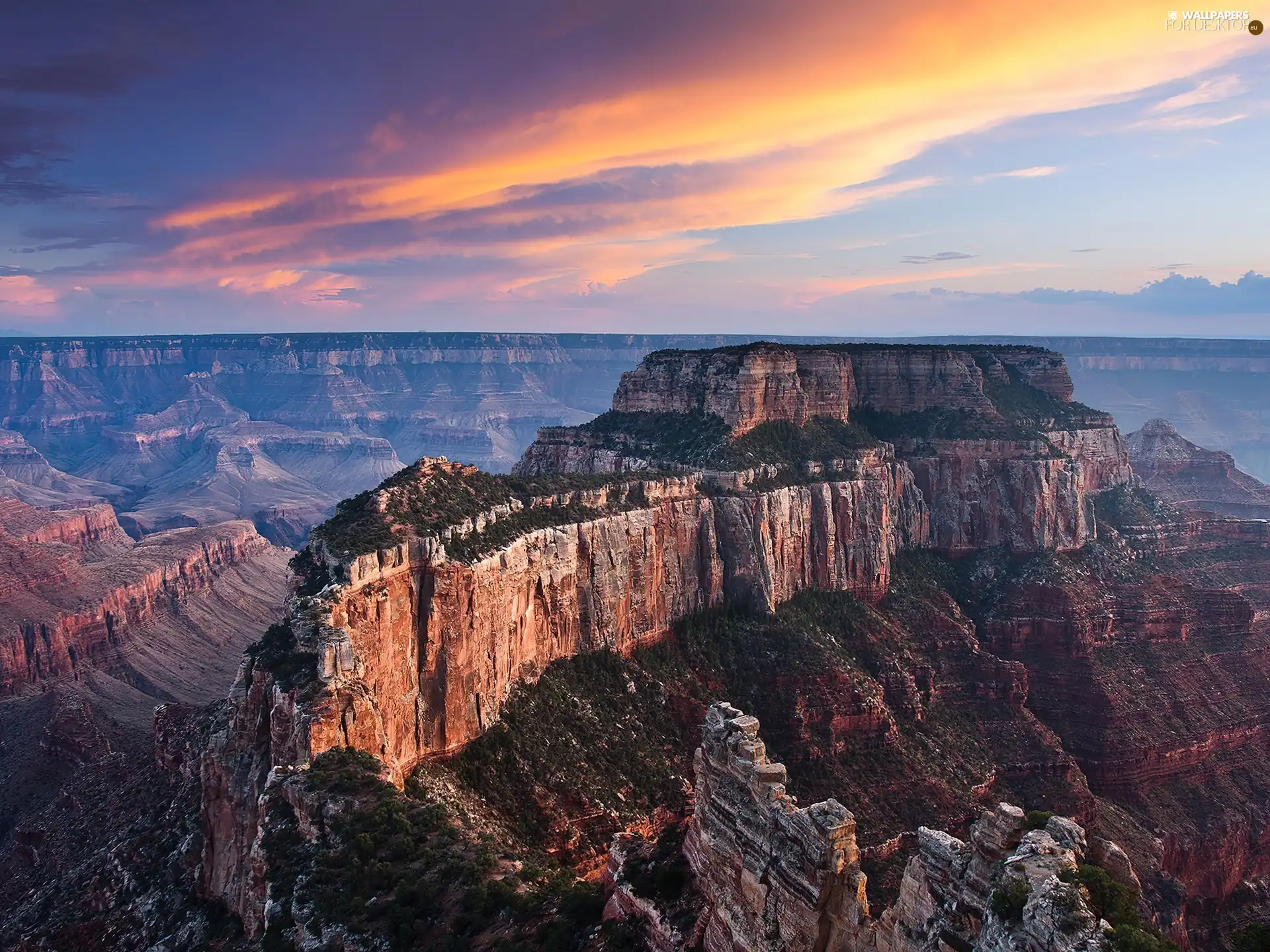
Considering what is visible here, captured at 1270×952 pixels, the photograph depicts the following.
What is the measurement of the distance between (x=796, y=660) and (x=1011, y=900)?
187 ft

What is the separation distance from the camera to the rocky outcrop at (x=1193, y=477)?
516ft

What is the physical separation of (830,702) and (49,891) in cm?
5651

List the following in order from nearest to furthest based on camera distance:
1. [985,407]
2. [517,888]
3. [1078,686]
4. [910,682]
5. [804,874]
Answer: [804,874], [517,888], [910,682], [1078,686], [985,407]

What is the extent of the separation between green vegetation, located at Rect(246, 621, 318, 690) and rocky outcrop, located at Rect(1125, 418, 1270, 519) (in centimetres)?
14906

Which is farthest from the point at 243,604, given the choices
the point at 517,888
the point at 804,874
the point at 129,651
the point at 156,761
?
the point at 804,874

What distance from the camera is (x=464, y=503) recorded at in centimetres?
6444

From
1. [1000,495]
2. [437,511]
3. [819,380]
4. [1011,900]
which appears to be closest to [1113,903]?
[1011,900]

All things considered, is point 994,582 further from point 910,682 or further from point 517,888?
point 517,888

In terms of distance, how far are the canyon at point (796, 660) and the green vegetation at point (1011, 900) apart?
28 cm

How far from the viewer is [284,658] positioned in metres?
48.3

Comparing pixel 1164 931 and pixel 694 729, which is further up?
pixel 694 729

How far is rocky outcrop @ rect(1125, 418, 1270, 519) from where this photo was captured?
157125mm

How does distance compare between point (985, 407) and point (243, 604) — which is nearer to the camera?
point (985, 407)

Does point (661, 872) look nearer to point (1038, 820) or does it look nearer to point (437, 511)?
point (1038, 820)
